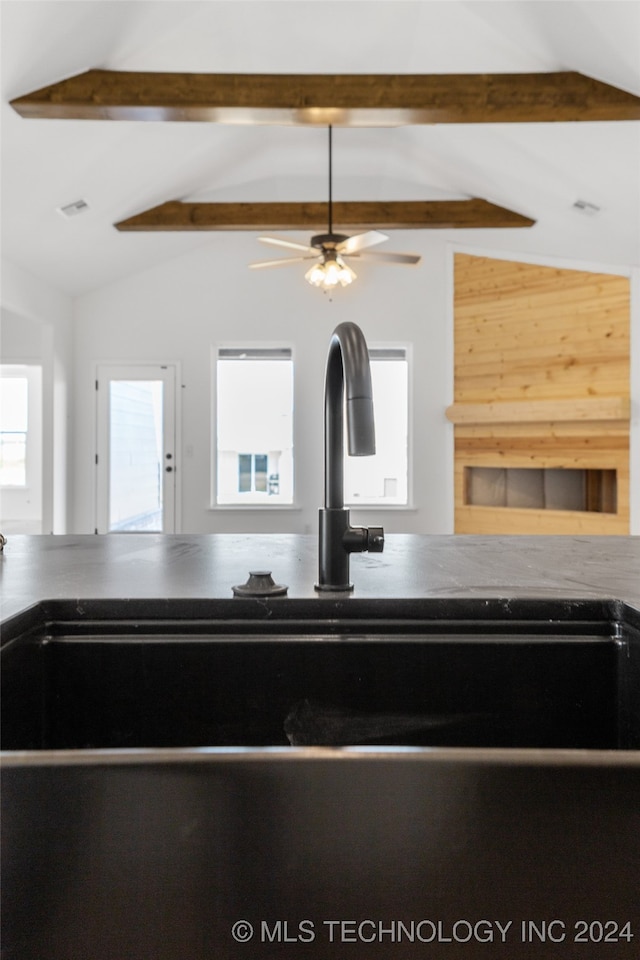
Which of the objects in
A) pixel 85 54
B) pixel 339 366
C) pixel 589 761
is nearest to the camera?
pixel 589 761

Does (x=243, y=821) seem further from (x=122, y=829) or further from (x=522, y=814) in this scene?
(x=522, y=814)

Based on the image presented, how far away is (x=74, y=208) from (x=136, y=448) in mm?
2658

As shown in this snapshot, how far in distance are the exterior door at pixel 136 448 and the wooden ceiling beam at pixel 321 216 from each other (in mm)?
1590

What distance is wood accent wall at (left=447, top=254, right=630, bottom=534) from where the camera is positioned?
618 cm

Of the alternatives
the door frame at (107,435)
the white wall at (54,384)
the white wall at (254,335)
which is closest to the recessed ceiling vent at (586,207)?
the white wall at (254,335)

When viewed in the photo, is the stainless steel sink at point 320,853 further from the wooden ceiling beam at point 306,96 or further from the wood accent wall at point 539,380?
the wood accent wall at point 539,380

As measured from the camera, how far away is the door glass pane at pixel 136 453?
744 centimetres

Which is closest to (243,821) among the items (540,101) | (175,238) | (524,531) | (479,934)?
(479,934)

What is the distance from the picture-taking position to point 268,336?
7367 millimetres

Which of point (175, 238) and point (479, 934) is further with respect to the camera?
point (175, 238)

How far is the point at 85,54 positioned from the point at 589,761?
14.8 feet

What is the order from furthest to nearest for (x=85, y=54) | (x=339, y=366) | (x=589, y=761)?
(x=85, y=54), (x=339, y=366), (x=589, y=761)

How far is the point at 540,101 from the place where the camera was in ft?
13.0

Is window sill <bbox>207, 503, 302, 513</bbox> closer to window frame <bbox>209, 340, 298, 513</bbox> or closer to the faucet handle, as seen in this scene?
window frame <bbox>209, 340, 298, 513</bbox>
